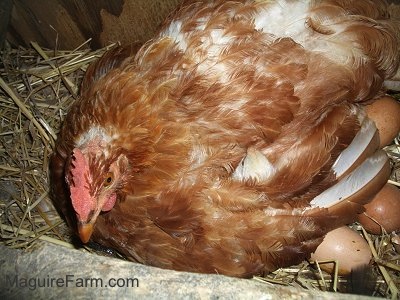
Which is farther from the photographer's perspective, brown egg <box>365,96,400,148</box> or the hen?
brown egg <box>365,96,400,148</box>

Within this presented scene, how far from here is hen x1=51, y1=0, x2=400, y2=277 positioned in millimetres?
1577

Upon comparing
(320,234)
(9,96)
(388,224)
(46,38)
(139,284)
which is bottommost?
(388,224)

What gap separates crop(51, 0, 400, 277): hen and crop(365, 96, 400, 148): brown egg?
0.35 m

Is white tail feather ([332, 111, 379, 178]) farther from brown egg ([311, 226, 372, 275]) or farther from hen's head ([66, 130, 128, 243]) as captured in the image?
hen's head ([66, 130, 128, 243])

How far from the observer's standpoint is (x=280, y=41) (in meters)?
1.65

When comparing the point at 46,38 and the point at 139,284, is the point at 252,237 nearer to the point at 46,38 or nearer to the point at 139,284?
the point at 139,284

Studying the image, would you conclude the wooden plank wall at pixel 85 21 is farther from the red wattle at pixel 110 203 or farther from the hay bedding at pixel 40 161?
the red wattle at pixel 110 203

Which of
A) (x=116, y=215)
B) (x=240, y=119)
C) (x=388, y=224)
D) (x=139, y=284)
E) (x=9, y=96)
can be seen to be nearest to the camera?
(x=139, y=284)

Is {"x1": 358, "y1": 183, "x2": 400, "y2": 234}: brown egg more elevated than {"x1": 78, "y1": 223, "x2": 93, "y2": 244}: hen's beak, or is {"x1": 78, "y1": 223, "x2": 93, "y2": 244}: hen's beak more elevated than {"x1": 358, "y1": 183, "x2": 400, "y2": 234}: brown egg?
{"x1": 78, "y1": 223, "x2": 93, "y2": 244}: hen's beak

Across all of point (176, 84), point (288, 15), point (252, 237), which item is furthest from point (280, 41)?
point (252, 237)

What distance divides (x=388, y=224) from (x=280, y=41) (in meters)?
1.02

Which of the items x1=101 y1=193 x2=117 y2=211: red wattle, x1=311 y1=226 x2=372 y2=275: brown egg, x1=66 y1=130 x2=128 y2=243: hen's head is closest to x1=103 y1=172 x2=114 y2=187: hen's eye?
x1=66 y1=130 x2=128 y2=243: hen's head

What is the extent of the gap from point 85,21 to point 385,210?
5.88 ft

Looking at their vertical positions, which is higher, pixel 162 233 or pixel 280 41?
pixel 280 41
